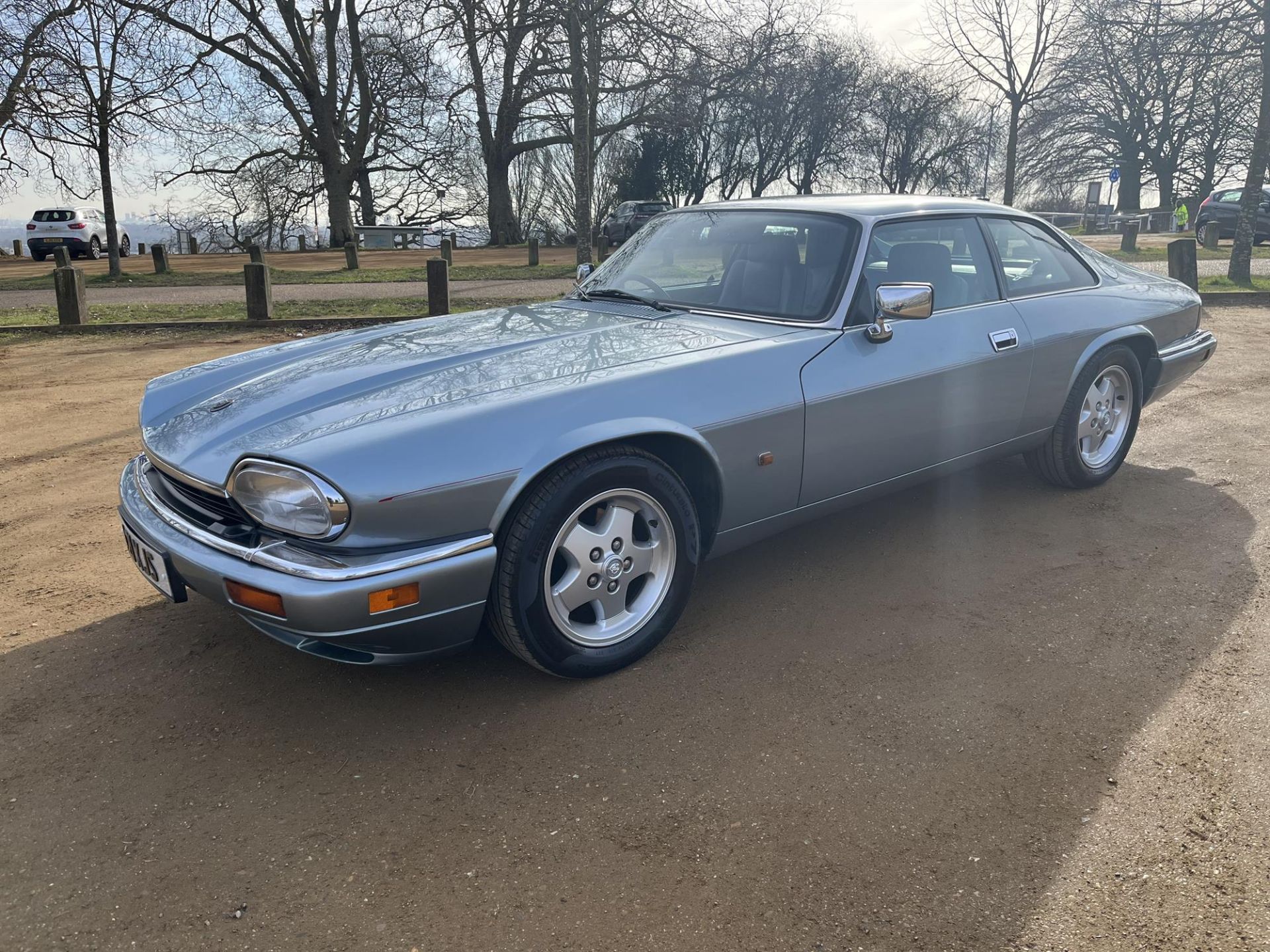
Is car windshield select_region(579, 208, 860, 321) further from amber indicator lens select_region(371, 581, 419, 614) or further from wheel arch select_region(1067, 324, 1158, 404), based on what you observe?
amber indicator lens select_region(371, 581, 419, 614)

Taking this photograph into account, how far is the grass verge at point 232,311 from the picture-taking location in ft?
36.4

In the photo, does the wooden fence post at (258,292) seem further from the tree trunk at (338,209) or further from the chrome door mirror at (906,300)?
the tree trunk at (338,209)

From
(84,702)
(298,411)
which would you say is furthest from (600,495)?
(84,702)

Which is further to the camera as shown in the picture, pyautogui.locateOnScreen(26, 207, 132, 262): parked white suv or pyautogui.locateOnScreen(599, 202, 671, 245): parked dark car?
pyautogui.locateOnScreen(599, 202, 671, 245): parked dark car

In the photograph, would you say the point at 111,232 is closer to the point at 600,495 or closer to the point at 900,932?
the point at 600,495

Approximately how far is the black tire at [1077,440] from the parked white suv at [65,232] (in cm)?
2754

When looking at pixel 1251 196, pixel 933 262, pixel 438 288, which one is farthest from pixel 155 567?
pixel 1251 196

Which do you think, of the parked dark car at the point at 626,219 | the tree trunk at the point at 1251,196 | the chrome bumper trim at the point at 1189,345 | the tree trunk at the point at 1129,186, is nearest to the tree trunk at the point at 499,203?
the parked dark car at the point at 626,219

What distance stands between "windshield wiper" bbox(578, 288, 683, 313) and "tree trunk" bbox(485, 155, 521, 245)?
29.0m

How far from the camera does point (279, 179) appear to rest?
31500 millimetres

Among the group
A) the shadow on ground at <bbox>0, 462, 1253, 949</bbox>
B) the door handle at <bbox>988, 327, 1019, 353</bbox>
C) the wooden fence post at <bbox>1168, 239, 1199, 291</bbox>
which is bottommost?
the shadow on ground at <bbox>0, 462, 1253, 949</bbox>

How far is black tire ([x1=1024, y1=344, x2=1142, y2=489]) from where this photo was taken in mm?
4395

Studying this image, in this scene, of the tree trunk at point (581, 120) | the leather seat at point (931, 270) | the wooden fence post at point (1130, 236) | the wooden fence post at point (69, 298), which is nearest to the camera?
the leather seat at point (931, 270)

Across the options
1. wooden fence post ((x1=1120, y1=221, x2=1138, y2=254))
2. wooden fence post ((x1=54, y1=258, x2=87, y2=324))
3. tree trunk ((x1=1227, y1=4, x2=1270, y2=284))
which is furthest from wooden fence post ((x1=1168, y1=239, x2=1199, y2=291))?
wooden fence post ((x1=54, y1=258, x2=87, y2=324))
